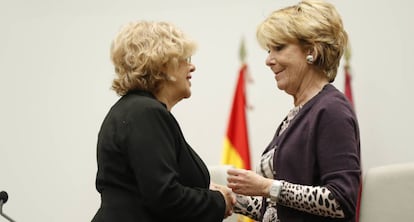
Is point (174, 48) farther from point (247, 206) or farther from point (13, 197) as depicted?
point (13, 197)

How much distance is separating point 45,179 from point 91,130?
41 cm

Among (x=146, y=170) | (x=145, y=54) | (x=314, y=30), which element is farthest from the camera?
(x=314, y=30)

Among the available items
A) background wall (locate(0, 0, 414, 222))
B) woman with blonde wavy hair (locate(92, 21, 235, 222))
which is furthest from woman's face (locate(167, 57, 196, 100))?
background wall (locate(0, 0, 414, 222))

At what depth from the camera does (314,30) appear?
188 cm

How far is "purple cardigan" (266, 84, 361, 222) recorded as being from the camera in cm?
172

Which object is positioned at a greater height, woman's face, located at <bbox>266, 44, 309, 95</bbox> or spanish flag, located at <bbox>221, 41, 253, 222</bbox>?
woman's face, located at <bbox>266, 44, 309, 95</bbox>

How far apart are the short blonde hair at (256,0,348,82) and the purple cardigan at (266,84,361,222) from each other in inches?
4.1

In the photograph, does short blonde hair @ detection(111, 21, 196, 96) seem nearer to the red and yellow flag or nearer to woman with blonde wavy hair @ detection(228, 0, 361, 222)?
woman with blonde wavy hair @ detection(228, 0, 361, 222)

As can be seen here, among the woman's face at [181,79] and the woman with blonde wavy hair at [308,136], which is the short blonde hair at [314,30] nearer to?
the woman with blonde wavy hair at [308,136]

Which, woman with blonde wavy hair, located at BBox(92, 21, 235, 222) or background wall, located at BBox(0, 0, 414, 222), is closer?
woman with blonde wavy hair, located at BBox(92, 21, 235, 222)

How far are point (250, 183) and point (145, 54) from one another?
1.53 ft

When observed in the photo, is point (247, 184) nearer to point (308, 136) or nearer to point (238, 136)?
point (308, 136)

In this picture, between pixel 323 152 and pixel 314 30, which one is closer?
pixel 323 152

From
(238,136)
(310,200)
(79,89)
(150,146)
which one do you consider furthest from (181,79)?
(79,89)
